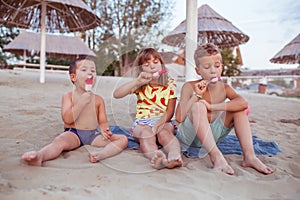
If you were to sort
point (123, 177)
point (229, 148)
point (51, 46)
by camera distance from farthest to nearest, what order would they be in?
point (51, 46) → point (229, 148) → point (123, 177)

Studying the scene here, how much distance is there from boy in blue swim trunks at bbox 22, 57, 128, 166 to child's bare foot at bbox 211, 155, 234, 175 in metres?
0.53

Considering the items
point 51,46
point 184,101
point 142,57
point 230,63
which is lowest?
point 184,101

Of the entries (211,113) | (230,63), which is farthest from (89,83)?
(230,63)

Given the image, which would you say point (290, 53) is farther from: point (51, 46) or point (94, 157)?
point (51, 46)

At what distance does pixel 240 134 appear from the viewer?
1.46 m

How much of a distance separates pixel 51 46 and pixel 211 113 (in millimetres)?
11831

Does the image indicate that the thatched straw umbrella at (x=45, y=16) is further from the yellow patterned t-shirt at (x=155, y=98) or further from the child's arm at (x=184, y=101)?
the child's arm at (x=184, y=101)

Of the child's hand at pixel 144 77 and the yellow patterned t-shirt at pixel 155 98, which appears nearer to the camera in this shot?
the child's hand at pixel 144 77

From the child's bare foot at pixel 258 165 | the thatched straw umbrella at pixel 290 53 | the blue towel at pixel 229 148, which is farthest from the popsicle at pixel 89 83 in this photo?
the thatched straw umbrella at pixel 290 53

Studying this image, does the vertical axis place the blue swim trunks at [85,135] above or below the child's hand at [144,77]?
below

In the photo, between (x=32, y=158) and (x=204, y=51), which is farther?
(x=204, y=51)

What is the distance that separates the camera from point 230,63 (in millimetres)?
15484

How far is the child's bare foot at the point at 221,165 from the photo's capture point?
4.24 feet

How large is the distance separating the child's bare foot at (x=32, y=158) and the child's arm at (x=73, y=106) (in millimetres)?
328
